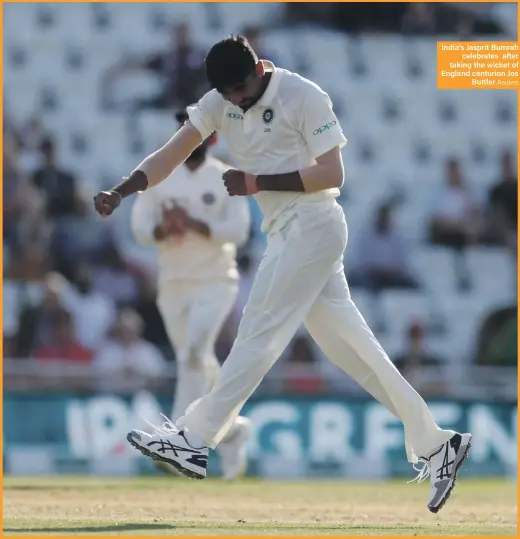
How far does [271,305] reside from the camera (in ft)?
20.9

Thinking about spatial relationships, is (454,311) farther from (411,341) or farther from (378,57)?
(378,57)

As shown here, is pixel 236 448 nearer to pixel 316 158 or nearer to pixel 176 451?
pixel 176 451

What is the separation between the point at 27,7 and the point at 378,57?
13.7 feet

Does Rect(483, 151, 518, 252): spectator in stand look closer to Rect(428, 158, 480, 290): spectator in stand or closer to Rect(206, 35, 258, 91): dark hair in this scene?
Rect(428, 158, 480, 290): spectator in stand

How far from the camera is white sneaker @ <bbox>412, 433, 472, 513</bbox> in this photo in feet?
21.2

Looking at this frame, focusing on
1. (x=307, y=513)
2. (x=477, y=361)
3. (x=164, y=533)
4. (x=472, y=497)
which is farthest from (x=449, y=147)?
(x=164, y=533)

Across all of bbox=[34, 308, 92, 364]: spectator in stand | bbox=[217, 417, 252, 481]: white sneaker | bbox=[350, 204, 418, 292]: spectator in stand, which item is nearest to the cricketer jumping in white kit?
bbox=[217, 417, 252, 481]: white sneaker

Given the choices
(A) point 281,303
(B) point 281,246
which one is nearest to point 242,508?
(A) point 281,303

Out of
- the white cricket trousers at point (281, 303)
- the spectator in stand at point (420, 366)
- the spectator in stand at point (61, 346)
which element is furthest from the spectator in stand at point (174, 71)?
the white cricket trousers at point (281, 303)

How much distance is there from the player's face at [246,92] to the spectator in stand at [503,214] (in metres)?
9.47

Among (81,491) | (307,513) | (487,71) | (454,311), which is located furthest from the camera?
(454,311)

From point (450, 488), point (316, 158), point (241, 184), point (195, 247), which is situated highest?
point (316, 158)

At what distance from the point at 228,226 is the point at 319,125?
2.93 m

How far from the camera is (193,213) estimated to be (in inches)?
364
